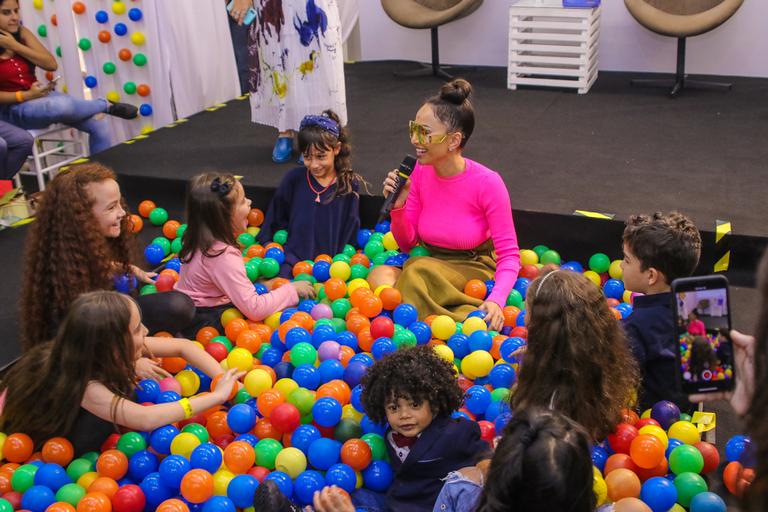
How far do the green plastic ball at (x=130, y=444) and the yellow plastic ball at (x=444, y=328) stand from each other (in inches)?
39.7

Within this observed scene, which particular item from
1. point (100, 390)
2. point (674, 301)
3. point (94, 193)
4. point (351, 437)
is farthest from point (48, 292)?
point (674, 301)

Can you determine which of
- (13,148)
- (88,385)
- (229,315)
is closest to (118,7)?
(13,148)

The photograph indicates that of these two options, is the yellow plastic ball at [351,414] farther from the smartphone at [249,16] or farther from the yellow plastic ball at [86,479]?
the smartphone at [249,16]

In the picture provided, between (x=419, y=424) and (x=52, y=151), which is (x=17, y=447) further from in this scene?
(x=52, y=151)

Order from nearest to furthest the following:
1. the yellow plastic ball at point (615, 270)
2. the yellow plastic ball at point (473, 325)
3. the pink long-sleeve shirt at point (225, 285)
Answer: the yellow plastic ball at point (473, 325)
the pink long-sleeve shirt at point (225, 285)
the yellow plastic ball at point (615, 270)

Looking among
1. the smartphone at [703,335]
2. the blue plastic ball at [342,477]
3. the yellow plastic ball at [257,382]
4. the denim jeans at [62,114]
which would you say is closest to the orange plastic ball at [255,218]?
the denim jeans at [62,114]

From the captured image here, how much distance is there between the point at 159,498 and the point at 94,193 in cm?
105

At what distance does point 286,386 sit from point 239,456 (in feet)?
1.16

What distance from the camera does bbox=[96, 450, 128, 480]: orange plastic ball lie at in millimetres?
2261

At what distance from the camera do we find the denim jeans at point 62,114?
4.36m

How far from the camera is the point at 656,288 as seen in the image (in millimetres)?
2436

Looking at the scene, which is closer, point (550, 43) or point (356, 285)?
point (356, 285)

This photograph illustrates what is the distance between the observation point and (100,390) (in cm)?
228

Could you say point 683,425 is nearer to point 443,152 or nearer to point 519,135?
point 443,152
